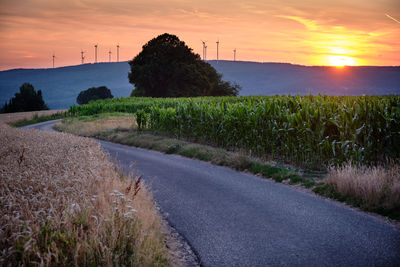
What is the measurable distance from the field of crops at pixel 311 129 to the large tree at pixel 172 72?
52941 mm

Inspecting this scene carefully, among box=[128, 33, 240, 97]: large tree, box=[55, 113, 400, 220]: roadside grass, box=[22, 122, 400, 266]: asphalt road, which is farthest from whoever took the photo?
box=[128, 33, 240, 97]: large tree

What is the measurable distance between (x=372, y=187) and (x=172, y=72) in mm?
67576

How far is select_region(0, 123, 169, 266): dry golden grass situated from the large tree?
6622 centimetres

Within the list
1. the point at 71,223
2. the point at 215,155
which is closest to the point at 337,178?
the point at 215,155

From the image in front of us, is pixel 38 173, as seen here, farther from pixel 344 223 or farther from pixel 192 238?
pixel 344 223

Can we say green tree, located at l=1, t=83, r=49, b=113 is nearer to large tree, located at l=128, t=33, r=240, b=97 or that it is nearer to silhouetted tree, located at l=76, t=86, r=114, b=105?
silhouetted tree, located at l=76, t=86, r=114, b=105

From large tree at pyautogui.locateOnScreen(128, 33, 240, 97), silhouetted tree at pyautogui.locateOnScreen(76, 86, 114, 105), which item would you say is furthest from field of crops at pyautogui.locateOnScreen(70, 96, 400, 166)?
silhouetted tree at pyautogui.locateOnScreen(76, 86, 114, 105)

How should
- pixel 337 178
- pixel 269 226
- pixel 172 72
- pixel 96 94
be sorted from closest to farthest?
pixel 269 226 < pixel 337 178 < pixel 172 72 < pixel 96 94

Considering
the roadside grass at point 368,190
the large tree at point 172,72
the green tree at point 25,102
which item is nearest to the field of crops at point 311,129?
the roadside grass at point 368,190

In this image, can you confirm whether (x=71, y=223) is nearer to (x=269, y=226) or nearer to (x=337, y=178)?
(x=269, y=226)

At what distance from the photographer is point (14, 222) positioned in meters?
4.39

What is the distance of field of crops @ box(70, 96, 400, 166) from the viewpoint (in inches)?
458

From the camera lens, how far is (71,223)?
4609 mm

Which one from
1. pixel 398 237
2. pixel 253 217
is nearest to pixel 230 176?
pixel 253 217
